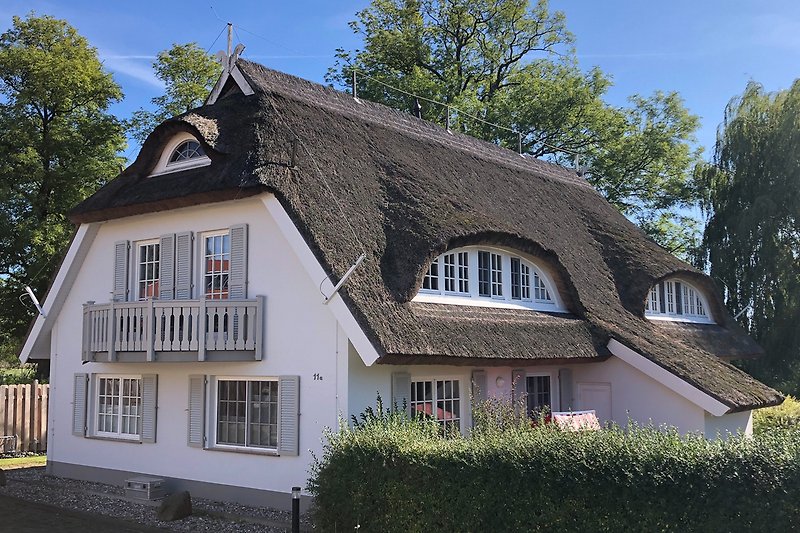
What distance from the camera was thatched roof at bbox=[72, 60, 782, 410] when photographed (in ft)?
39.3

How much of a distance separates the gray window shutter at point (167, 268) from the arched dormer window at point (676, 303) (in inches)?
433

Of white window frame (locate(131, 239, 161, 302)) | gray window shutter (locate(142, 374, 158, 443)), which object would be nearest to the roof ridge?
white window frame (locate(131, 239, 161, 302))

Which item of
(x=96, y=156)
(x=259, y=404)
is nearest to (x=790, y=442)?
(x=259, y=404)

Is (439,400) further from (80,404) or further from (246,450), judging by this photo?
(80,404)

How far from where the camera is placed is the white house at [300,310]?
39.1ft

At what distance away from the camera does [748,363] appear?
25.9 metres

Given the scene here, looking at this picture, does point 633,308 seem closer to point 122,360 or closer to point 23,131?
point 122,360

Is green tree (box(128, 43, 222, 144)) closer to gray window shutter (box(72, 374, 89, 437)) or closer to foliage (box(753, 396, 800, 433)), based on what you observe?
gray window shutter (box(72, 374, 89, 437))

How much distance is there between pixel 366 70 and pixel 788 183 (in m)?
17.2

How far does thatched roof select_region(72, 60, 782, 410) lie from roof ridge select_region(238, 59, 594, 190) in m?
0.05

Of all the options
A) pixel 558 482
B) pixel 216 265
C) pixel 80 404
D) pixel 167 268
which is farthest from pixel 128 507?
pixel 558 482

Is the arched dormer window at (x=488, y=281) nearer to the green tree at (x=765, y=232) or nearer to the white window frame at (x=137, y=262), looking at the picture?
the white window frame at (x=137, y=262)

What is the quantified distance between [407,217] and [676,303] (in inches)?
420

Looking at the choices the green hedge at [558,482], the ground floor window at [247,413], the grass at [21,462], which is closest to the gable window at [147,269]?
the ground floor window at [247,413]
